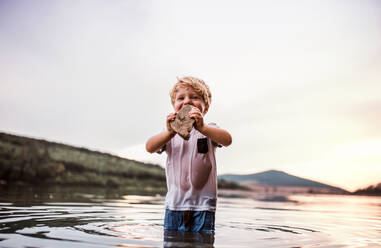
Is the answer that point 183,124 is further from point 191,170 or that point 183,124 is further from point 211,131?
point 191,170

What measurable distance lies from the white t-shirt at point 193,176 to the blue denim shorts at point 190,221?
0.05m

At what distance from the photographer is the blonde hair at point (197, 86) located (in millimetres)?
3248

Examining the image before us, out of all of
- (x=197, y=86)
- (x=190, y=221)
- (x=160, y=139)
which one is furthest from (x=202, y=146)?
(x=190, y=221)

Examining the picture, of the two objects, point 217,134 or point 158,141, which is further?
point 158,141

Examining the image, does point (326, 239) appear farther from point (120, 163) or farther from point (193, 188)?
point (120, 163)

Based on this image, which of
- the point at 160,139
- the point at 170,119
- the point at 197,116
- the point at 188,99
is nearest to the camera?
the point at 197,116

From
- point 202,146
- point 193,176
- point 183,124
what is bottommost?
point 193,176

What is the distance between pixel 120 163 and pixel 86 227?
12550 mm

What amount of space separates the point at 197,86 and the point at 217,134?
0.48 metres

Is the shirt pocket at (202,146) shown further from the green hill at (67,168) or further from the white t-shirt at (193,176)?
the green hill at (67,168)

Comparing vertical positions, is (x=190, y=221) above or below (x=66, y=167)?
below

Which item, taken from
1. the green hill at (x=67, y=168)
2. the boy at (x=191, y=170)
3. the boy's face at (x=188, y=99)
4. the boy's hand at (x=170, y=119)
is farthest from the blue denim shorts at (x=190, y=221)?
the green hill at (x=67, y=168)

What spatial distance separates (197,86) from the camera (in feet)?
10.6

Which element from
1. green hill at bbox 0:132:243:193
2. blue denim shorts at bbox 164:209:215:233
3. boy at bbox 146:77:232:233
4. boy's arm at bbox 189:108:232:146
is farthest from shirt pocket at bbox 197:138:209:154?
green hill at bbox 0:132:243:193
